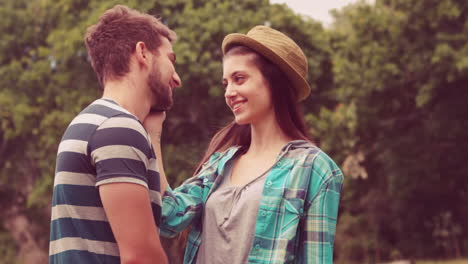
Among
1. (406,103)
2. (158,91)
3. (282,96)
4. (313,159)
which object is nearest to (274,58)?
(282,96)

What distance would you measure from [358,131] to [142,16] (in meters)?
16.0

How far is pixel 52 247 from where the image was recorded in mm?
2871

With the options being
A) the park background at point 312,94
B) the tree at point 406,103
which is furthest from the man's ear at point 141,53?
the tree at point 406,103

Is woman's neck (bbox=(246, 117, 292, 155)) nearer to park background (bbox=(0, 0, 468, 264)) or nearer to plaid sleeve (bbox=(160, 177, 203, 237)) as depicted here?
plaid sleeve (bbox=(160, 177, 203, 237))

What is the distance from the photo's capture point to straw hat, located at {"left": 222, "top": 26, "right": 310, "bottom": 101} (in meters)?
3.51

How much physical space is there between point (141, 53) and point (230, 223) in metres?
0.94

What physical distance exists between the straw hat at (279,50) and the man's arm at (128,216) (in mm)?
1141

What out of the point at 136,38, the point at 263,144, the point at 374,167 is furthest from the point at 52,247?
the point at 374,167

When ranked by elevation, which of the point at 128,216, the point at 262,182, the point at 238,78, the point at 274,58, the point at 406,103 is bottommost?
the point at 128,216

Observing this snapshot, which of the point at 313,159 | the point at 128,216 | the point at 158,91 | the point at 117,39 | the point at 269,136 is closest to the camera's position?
the point at 128,216

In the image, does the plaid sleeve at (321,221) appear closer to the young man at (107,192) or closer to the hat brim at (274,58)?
the hat brim at (274,58)

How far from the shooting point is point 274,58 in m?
3.53

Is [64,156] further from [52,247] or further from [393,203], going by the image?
[393,203]

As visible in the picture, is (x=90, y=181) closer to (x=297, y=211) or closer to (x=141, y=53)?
(x=141, y=53)
